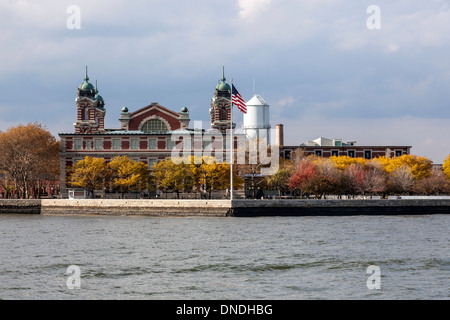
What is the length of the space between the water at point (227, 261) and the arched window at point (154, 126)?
55315mm

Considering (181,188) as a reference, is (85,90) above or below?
above

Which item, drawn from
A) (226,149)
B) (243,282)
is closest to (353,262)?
(243,282)

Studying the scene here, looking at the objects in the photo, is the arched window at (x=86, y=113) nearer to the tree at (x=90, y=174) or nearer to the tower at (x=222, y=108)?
the tree at (x=90, y=174)

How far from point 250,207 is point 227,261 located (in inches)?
1421

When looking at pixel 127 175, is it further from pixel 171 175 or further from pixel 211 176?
pixel 211 176

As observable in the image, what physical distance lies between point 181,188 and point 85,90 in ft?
102

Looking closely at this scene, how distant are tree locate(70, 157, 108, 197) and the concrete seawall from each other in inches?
569

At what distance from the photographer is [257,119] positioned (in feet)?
434

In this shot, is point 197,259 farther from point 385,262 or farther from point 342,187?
point 342,187

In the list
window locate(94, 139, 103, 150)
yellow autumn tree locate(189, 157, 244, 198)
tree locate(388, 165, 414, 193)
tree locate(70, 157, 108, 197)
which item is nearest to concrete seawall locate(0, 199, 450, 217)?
tree locate(70, 157, 108, 197)

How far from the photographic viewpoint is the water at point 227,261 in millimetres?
27969

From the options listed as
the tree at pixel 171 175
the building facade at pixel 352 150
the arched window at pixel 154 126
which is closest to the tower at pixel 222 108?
the arched window at pixel 154 126

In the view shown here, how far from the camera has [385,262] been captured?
115ft

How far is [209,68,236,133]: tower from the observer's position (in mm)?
112750
